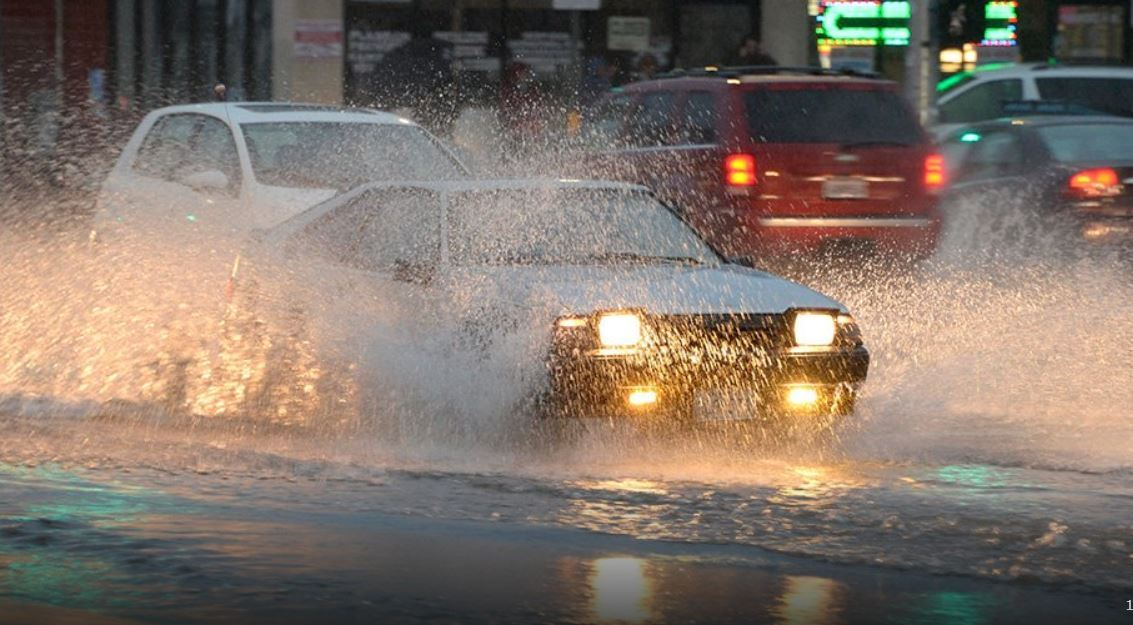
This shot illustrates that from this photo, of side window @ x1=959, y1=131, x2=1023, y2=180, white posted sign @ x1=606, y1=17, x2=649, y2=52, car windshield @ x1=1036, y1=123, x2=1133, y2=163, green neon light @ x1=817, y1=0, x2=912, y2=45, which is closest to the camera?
car windshield @ x1=1036, y1=123, x2=1133, y2=163

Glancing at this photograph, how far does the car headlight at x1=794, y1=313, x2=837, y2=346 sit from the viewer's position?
335 inches

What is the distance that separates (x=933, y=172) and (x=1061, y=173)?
193 centimetres

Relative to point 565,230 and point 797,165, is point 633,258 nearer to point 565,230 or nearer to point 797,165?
point 565,230

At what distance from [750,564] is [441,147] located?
7820 millimetres

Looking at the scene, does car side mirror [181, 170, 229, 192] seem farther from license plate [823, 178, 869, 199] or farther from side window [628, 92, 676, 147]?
license plate [823, 178, 869, 199]

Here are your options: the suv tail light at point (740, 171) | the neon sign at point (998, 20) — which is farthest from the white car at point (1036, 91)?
the suv tail light at point (740, 171)

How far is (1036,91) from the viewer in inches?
869

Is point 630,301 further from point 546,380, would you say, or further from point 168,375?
point 168,375

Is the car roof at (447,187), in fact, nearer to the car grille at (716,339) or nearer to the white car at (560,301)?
the white car at (560,301)

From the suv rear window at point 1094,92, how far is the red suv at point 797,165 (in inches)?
299

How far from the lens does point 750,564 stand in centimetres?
632

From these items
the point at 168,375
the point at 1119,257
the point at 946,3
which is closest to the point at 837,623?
the point at 168,375

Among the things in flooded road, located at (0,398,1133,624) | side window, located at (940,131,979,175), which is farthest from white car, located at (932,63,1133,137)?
flooded road, located at (0,398,1133,624)

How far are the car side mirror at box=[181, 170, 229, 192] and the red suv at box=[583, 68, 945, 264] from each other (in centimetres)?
334
